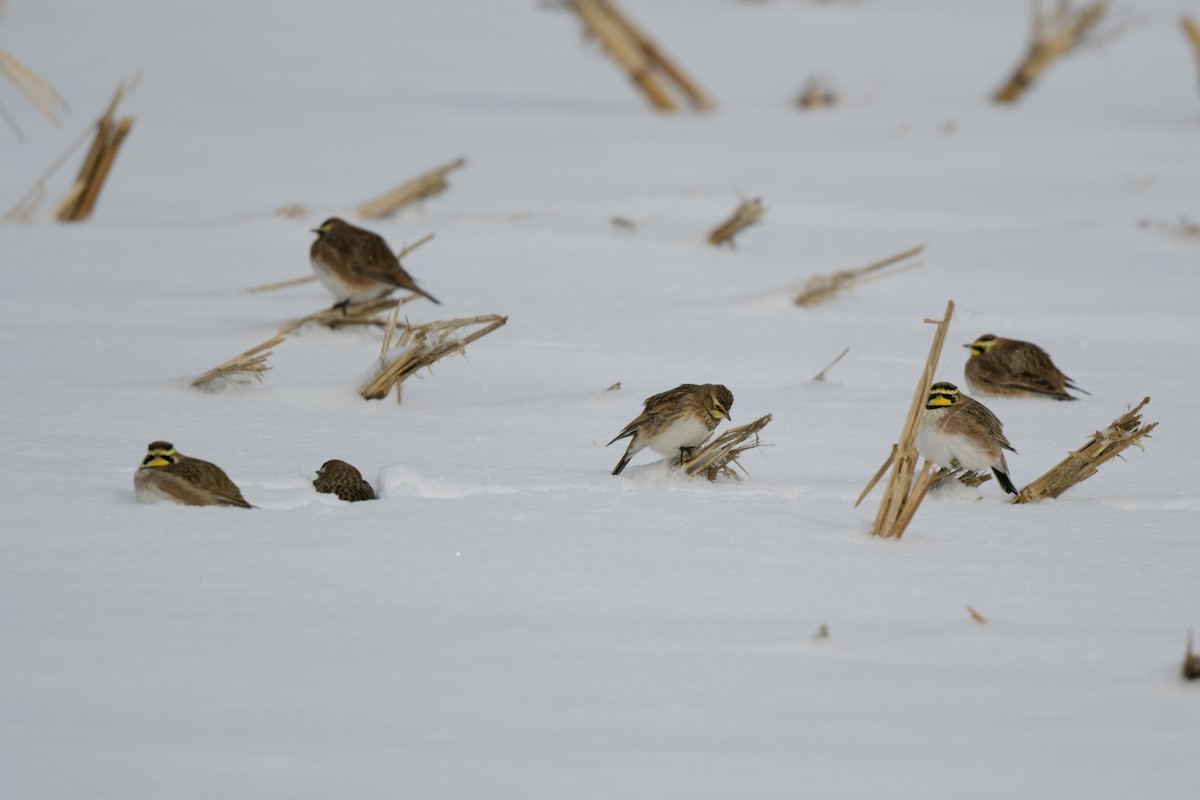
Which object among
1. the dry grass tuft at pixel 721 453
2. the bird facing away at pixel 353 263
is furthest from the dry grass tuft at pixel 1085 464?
the bird facing away at pixel 353 263

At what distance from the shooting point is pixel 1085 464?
4418 mm

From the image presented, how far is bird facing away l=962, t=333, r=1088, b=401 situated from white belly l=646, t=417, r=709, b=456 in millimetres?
2177

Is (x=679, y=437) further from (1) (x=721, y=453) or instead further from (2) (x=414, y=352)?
(2) (x=414, y=352)

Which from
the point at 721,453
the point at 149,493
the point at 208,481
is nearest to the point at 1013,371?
the point at 721,453

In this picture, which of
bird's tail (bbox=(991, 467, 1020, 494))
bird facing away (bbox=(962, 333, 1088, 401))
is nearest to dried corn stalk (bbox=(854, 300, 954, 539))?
bird's tail (bbox=(991, 467, 1020, 494))

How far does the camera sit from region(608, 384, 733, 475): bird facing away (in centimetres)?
438

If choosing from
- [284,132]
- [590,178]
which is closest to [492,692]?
[590,178]

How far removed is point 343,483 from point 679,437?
3.39ft

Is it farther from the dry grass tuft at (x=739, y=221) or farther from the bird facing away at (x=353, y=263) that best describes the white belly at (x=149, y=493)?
the dry grass tuft at (x=739, y=221)

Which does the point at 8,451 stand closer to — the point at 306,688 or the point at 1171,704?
the point at 306,688

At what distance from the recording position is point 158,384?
538 cm

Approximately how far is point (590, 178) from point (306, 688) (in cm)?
944

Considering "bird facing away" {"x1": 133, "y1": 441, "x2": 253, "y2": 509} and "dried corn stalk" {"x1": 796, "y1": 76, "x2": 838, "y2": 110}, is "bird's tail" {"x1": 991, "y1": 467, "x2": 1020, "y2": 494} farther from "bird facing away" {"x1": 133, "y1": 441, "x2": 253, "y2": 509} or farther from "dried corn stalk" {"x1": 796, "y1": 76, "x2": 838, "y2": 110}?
"dried corn stalk" {"x1": 796, "y1": 76, "x2": 838, "y2": 110}

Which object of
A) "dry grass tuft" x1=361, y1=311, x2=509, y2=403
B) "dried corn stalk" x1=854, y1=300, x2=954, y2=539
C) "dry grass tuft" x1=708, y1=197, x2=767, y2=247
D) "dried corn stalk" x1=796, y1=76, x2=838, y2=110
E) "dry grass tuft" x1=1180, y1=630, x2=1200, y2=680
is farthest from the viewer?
"dried corn stalk" x1=796, y1=76, x2=838, y2=110
